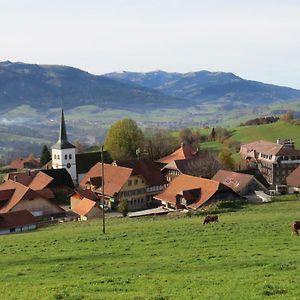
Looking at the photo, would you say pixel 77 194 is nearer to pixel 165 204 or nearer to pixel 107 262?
pixel 165 204

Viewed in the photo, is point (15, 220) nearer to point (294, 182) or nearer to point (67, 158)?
point (67, 158)

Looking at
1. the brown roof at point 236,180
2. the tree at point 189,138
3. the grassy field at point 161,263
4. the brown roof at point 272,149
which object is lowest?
the brown roof at point 236,180

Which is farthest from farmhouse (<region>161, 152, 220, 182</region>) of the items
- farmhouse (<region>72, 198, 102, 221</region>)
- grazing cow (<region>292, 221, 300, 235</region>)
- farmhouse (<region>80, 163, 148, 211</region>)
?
grazing cow (<region>292, 221, 300, 235</region>)

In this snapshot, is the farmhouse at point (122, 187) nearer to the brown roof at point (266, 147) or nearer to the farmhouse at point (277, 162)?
the farmhouse at point (277, 162)

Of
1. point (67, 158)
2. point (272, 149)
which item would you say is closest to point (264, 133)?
point (272, 149)

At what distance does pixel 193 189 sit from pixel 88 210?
40.1 ft

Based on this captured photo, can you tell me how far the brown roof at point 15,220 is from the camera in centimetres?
5159

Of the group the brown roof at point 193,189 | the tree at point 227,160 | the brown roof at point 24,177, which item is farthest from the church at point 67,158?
the brown roof at point 193,189

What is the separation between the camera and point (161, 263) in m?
23.3

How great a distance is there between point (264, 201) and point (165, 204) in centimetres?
1304

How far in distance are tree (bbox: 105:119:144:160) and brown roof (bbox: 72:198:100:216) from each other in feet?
121

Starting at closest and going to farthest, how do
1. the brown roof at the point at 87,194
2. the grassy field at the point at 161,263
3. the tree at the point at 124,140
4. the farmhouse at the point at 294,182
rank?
1. the grassy field at the point at 161,263
2. the brown roof at the point at 87,194
3. the farmhouse at the point at 294,182
4. the tree at the point at 124,140

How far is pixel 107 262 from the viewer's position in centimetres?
2453

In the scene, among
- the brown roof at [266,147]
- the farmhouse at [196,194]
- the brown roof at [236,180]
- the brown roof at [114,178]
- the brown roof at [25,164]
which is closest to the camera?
the farmhouse at [196,194]
